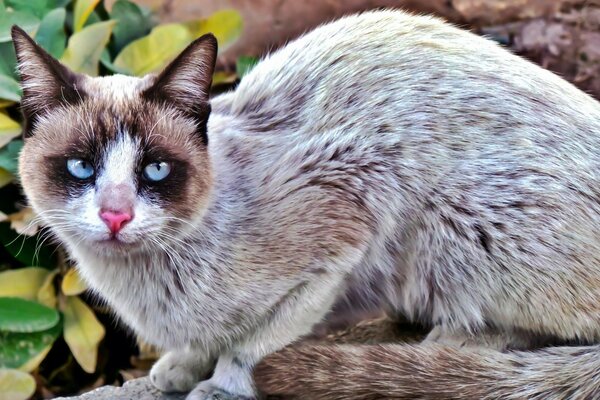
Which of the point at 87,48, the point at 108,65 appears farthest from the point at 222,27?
the point at 87,48

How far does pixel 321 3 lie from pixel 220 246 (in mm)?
2691

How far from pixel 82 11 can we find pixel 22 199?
0.91m

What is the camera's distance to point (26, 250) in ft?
11.9

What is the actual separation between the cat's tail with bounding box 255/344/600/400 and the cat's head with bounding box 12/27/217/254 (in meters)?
0.49

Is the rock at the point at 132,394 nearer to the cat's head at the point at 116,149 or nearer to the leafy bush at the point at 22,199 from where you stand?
the cat's head at the point at 116,149

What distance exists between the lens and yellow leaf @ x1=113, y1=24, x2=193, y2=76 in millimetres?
3834

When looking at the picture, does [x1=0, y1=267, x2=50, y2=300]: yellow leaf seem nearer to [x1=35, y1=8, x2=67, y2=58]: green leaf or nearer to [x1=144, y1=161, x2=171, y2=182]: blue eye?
[x1=35, y1=8, x2=67, y2=58]: green leaf

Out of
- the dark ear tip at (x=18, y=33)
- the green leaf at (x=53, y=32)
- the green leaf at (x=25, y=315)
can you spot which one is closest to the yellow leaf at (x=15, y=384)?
the green leaf at (x=25, y=315)

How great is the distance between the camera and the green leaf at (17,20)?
3.61m

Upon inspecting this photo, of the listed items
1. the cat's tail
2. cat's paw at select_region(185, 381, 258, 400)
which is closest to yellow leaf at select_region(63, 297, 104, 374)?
cat's paw at select_region(185, 381, 258, 400)

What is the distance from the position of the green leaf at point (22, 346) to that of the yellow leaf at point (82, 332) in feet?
0.25

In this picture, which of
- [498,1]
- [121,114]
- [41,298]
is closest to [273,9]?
[498,1]

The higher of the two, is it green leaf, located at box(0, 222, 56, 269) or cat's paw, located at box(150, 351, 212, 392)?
cat's paw, located at box(150, 351, 212, 392)

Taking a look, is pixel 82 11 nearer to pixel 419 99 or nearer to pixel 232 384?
pixel 419 99
